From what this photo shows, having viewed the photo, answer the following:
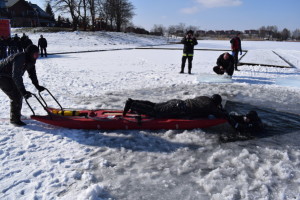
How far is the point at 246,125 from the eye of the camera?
4.62 meters

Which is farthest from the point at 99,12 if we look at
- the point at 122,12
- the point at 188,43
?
the point at 188,43

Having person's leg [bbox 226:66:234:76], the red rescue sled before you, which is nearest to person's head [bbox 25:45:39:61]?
A: the red rescue sled

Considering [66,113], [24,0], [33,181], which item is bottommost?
[33,181]

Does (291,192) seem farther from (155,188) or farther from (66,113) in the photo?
(66,113)

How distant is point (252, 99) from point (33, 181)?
5.83 meters

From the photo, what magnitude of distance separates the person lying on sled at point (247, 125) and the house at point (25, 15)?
52967 mm

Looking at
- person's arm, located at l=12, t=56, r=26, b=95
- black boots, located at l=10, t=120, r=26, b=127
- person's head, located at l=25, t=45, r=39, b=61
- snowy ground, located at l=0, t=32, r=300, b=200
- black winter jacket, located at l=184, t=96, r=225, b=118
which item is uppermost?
person's head, located at l=25, t=45, r=39, b=61

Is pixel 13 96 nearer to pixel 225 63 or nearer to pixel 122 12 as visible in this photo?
pixel 225 63

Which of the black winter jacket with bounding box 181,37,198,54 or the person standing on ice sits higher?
the black winter jacket with bounding box 181,37,198,54

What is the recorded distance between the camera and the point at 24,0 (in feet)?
171

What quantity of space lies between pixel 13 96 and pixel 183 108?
3.08 m

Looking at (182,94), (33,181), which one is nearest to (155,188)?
(33,181)

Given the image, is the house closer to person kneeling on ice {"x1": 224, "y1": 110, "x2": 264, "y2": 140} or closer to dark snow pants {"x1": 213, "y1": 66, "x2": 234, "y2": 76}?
dark snow pants {"x1": 213, "y1": 66, "x2": 234, "y2": 76}

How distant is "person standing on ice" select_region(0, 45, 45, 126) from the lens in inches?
160
